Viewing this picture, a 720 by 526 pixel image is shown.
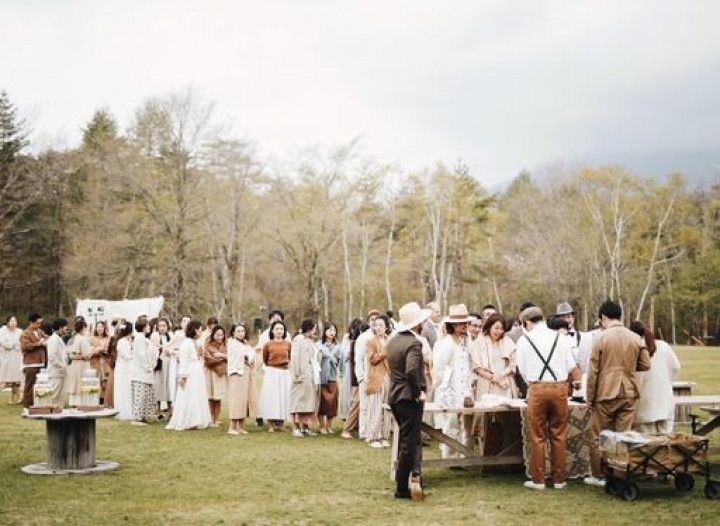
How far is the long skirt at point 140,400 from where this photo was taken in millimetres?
14922

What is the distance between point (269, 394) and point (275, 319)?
135cm

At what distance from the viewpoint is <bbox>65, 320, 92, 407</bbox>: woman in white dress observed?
1608 cm

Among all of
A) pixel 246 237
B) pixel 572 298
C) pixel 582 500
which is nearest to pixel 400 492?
pixel 582 500

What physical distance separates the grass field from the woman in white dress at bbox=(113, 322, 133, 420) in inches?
132

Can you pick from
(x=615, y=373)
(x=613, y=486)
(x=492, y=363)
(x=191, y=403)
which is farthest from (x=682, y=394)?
(x=191, y=403)

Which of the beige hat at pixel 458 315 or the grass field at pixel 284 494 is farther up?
the beige hat at pixel 458 315

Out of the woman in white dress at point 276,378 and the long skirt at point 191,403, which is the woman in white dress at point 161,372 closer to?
the long skirt at point 191,403

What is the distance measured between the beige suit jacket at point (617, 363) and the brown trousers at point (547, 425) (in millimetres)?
416

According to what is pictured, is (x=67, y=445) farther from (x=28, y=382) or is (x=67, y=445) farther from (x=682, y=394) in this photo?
(x=682, y=394)

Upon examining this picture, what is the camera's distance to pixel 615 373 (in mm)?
8406

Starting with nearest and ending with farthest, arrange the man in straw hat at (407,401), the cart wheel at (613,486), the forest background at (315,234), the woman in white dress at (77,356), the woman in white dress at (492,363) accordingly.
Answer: the cart wheel at (613,486), the man in straw hat at (407,401), the woman in white dress at (492,363), the woman in white dress at (77,356), the forest background at (315,234)

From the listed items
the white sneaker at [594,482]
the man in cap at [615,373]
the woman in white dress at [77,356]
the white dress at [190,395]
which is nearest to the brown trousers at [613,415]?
the man in cap at [615,373]

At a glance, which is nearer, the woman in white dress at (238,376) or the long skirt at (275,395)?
the woman in white dress at (238,376)

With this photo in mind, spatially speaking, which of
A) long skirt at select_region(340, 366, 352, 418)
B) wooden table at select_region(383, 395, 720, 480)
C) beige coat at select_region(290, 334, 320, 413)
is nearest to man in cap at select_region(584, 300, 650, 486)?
wooden table at select_region(383, 395, 720, 480)
